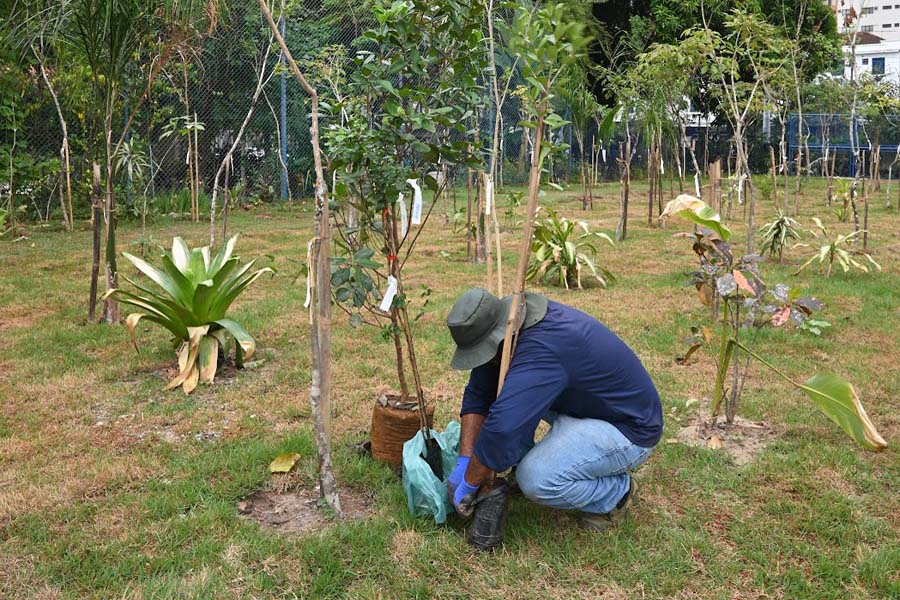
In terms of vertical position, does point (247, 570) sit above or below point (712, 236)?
below

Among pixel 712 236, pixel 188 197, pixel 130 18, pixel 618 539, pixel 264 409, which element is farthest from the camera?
pixel 188 197

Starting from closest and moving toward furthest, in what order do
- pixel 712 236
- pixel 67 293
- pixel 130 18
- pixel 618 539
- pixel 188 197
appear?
1. pixel 618 539
2. pixel 712 236
3. pixel 130 18
4. pixel 67 293
5. pixel 188 197

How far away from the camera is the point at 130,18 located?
5.26 metres

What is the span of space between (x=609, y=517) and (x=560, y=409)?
439 mm

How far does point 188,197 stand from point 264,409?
8845mm

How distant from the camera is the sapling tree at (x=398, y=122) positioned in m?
3.10

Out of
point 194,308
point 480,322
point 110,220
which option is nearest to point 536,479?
point 480,322

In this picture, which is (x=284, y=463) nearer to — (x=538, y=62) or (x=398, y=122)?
(x=398, y=122)

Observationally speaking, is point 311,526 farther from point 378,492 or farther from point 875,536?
point 875,536

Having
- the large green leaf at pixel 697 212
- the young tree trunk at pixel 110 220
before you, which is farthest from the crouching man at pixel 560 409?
the young tree trunk at pixel 110 220

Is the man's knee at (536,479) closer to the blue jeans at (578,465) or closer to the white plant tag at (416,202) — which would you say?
the blue jeans at (578,465)

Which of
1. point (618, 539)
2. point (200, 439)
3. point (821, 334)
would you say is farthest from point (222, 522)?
point (821, 334)

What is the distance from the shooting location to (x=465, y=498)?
2.87 metres

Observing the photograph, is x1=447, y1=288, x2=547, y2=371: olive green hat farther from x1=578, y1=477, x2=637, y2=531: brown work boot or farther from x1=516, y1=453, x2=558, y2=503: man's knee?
x1=578, y1=477, x2=637, y2=531: brown work boot
